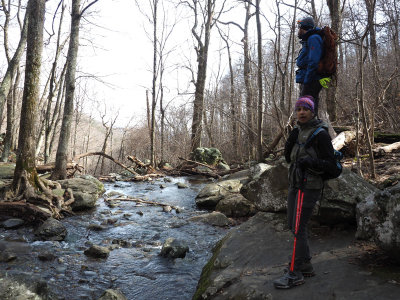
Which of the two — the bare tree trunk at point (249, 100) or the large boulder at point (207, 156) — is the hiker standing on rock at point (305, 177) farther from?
the large boulder at point (207, 156)

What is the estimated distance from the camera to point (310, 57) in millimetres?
4152

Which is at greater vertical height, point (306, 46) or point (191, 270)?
point (306, 46)

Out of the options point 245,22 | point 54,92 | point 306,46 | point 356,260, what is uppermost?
point 245,22

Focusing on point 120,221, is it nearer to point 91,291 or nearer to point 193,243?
point 193,243

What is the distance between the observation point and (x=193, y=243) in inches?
212

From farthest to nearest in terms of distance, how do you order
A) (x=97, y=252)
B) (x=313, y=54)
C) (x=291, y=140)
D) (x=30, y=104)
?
(x=30, y=104)
(x=97, y=252)
(x=313, y=54)
(x=291, y=140)

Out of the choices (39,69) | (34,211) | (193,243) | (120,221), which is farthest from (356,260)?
(39,69)

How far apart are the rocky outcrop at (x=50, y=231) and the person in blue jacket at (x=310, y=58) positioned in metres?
5.14

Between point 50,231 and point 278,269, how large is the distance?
436cm

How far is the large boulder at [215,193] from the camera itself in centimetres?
820

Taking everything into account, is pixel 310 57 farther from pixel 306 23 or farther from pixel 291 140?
pixel 291 140

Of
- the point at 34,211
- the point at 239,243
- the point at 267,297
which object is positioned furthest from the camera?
the point at 34,211

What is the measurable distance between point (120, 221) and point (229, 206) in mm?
2858

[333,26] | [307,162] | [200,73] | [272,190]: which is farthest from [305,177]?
[200,73]
